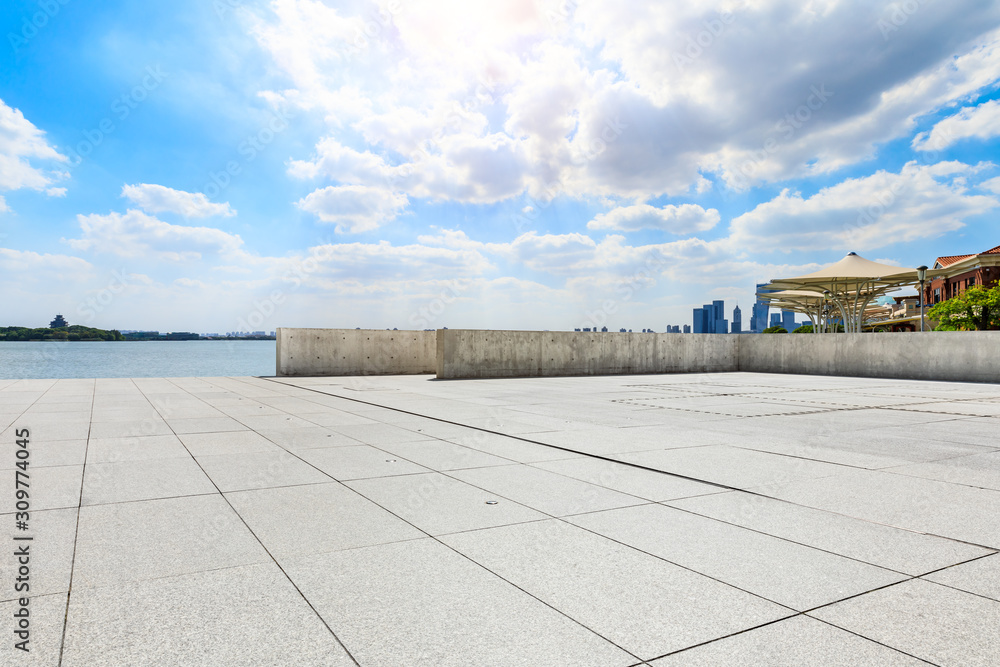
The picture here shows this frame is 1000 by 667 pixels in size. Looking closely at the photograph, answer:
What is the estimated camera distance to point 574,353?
24.7 m

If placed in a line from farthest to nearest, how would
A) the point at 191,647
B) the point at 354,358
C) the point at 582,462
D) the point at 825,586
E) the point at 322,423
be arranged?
1. the point at 354,358
2. the point at 322,423
3. the point at 582,462
4. the point at 825,586
5. the point at 191,647

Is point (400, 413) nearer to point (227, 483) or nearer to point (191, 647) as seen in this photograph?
point (227, 483)

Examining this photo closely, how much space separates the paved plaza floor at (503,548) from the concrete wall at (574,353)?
13065 mm

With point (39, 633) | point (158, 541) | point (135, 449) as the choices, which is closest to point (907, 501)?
point (158, 541)

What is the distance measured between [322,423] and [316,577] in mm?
6690

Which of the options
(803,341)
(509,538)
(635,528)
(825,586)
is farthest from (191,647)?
(803,341)

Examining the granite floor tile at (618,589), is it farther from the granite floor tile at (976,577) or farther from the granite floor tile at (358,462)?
the granite floor tile at (358,462)

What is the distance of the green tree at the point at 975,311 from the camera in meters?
56.5

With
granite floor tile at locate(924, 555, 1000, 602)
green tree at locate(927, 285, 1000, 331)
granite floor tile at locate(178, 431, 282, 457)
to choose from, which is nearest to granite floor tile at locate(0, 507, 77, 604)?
granite floor tile at locate(178, 431, 282, 457)

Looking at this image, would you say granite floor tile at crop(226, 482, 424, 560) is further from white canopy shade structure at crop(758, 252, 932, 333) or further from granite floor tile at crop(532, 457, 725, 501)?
white canopy shade structure at crop(758, 252, 932, 333)

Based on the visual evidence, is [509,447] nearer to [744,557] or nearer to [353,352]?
[744,557]

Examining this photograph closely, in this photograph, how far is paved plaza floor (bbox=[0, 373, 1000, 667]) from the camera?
270cm

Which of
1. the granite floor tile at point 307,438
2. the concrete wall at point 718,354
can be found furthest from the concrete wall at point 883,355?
the granite floor tile at point 307,438

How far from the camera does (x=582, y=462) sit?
670 cm
